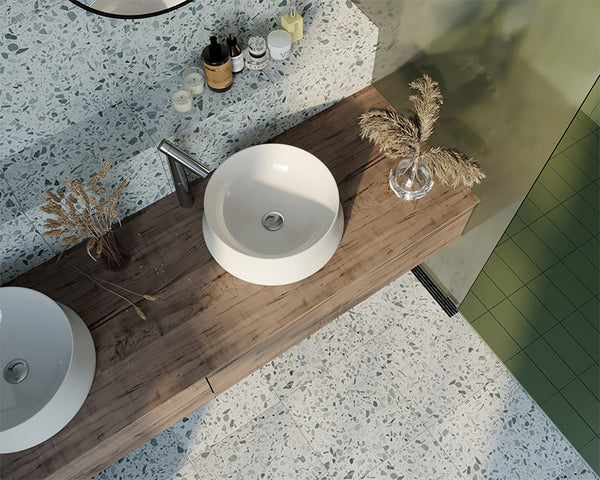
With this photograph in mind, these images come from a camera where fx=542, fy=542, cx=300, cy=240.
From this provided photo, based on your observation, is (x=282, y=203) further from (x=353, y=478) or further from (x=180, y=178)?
(x=353, y=478)

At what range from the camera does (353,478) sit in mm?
1948

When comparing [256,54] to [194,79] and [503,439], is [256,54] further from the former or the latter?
[503,439]

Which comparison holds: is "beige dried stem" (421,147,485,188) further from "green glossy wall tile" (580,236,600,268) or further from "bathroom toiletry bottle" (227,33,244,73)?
"green glossy wall tile" (580,236,600,268)

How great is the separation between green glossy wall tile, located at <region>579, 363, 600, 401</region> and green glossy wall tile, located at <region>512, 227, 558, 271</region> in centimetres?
43

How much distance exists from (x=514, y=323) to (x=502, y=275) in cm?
21

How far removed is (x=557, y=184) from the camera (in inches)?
90.7

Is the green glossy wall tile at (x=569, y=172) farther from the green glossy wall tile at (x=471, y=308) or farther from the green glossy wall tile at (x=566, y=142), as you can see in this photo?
the green glossy wall tile at (x=471, y=308)

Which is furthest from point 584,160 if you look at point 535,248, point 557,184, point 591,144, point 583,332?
point 583,332

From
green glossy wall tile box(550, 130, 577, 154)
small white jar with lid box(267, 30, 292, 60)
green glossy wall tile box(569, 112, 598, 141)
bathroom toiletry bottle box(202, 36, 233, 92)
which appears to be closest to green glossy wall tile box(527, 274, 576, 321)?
green glossy wall tile box(550, 130, 577, 154)

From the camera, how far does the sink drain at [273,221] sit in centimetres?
154

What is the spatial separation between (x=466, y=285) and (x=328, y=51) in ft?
3.44

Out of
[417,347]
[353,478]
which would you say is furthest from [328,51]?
[353,478]

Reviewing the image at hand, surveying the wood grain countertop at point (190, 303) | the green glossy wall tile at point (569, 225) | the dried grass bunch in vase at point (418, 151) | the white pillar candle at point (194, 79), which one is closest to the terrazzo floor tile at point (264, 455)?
the wood grain countertop at point (190, 303)

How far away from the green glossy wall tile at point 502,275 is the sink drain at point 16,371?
1.55 m
